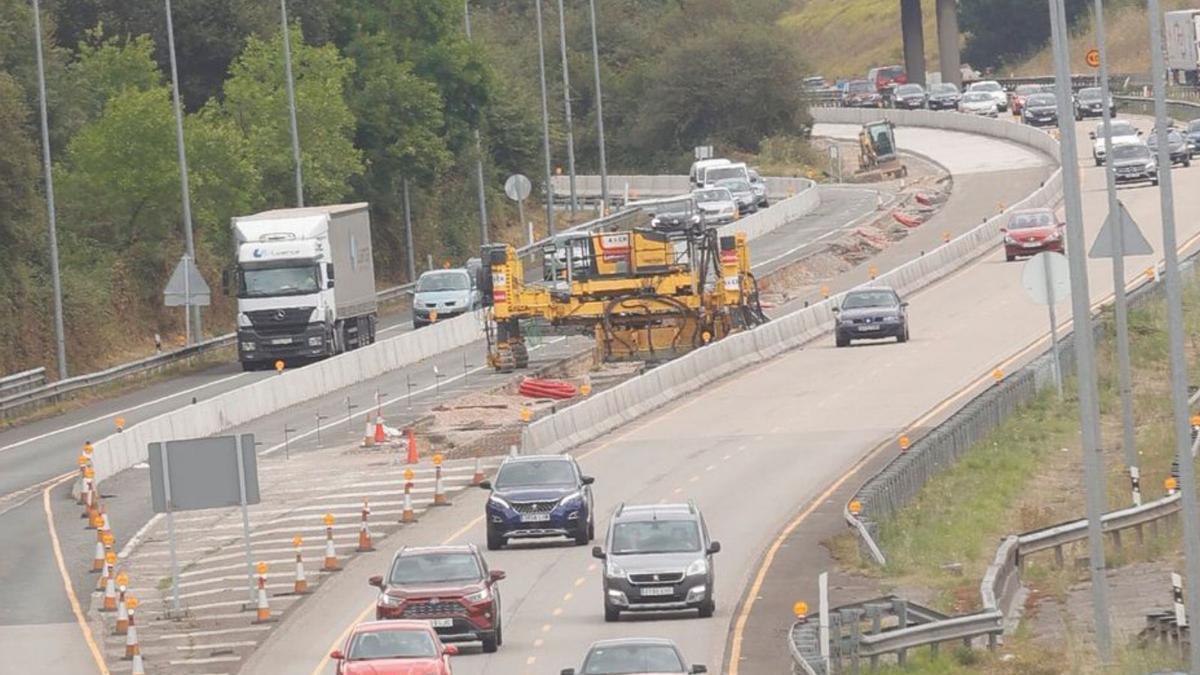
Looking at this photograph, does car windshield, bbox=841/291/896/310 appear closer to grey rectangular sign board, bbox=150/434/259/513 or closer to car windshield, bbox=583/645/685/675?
grey rectangular sign board, bbox=150/434/259/513

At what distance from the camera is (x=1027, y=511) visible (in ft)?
142

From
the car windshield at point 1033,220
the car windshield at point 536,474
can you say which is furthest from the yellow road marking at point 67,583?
the car windshield at point 1033,220

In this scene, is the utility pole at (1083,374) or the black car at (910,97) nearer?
the utility pole at (1083,374)

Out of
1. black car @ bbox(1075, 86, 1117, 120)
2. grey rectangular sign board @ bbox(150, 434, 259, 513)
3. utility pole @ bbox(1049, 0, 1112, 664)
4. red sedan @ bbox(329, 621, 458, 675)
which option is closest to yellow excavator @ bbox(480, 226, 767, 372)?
grey rectangular sign board @ bbox(150, 434, 259, 513)

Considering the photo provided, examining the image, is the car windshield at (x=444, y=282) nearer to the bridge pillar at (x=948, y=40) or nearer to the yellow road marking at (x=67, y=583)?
the yellow road marking at (x=67, y=583)

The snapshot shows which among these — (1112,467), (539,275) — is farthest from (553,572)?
(539,275)

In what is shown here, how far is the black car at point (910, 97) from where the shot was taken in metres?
141

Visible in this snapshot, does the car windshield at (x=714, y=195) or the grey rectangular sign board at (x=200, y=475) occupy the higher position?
the car windshield at (x=714, y=195)

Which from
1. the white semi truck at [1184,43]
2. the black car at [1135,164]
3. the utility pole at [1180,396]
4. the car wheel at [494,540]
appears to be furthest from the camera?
the white semi truck at [1184,43]

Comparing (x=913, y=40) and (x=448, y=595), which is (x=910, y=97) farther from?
(x=448, y=595)

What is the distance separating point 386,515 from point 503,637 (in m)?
12.6

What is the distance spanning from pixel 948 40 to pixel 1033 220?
69861 millimetres

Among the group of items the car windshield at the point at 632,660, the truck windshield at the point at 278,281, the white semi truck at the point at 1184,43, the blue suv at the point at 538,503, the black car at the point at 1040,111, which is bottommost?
the blue suv at the point at 538,503

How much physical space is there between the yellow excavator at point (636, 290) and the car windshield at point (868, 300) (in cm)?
309
